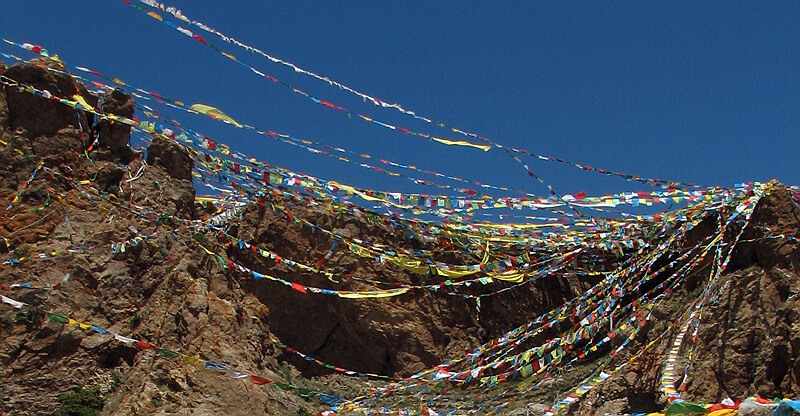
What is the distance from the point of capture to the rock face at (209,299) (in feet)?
31.6

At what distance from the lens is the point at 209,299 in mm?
11117

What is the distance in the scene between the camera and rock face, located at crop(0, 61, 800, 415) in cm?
964

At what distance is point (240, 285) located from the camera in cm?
1274

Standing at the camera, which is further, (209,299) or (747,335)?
(209,299)

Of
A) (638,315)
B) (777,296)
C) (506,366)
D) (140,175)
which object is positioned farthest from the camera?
(506,366)

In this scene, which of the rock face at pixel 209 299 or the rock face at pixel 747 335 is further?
the rock face at pixel 209 299

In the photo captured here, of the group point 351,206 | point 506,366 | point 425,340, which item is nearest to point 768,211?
point 506,366

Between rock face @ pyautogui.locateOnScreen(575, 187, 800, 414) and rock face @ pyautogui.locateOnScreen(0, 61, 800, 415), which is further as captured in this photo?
rock face @ pyautogui.locateOnScreen(0, 61, 800, 415)

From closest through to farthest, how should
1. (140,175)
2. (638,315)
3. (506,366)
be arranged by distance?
1. (638,315)
2. (140,175)
3. (506,366)

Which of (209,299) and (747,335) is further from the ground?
(209,299)

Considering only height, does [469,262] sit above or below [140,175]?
below

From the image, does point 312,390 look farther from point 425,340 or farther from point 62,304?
point 62,304

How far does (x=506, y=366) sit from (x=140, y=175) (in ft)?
21.8

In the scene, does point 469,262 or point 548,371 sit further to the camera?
point 469,262
